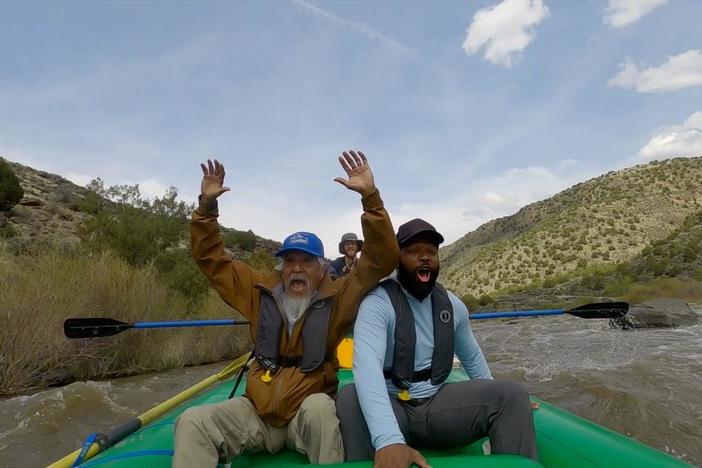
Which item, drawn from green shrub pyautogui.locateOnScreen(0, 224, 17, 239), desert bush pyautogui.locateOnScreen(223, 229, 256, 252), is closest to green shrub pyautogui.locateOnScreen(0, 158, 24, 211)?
green shrub pyautogui.locateOnScreen(0, 224, 17, 239)

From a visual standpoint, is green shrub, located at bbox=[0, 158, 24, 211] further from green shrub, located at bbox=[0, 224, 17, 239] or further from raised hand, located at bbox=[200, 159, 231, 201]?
raised hand, located at bbox=[200, 159, 231, 201]

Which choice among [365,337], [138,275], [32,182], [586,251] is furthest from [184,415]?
[586,251]

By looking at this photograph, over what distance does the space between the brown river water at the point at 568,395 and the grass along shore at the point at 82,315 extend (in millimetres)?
299

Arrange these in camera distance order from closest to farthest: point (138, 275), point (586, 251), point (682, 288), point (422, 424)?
point (422, 424)
point (138, 275)
point (682, 288)
point (586, 251)

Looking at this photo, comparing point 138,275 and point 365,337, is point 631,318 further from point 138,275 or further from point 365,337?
point 365,337

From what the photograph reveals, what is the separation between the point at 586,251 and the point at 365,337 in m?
32.6

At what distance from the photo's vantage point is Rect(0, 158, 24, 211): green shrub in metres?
17.3

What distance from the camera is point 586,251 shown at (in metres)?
31.1

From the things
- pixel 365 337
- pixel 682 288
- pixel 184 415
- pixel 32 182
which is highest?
pixel 32 182

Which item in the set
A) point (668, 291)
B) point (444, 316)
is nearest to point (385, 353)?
point (444, 316)

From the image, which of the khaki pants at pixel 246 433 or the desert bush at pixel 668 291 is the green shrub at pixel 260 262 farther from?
the desert bush at pixel 668 291

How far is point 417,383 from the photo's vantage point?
6.72ft

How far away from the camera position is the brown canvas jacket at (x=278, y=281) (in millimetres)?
2072

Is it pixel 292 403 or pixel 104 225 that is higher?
pixel 104 225
